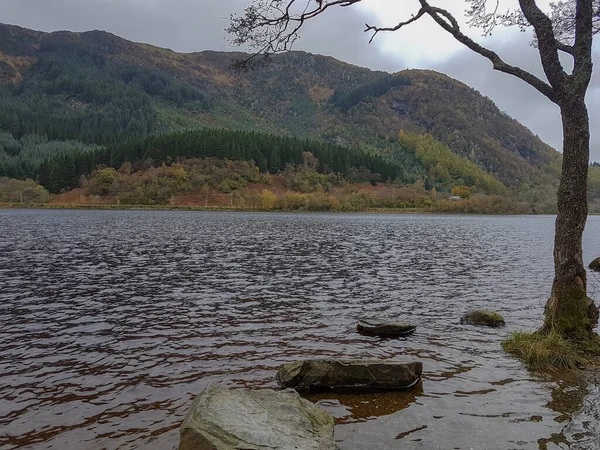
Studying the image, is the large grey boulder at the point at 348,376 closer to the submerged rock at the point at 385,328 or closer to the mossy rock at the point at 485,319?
the submerged rock at the point at 385,328

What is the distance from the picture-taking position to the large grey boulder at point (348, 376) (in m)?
11.4

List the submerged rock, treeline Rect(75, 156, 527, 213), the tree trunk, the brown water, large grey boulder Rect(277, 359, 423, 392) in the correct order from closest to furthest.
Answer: the brown water, large grey boulder Rect(277, 359, 423, 392), the tree trunk, the submerged rock, treeline Rect(75, 156, 527, 213)

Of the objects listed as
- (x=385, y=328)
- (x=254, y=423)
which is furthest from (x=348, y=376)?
(x=385, y=328)

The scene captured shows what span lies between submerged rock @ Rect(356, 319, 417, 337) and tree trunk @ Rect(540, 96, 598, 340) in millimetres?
5179

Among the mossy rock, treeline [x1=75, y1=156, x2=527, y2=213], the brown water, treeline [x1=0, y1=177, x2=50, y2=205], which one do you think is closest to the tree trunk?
the brown water

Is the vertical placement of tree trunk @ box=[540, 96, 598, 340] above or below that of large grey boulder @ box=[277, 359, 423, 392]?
above

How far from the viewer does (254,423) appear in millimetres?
7973

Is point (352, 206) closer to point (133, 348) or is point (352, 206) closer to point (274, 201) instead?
point (274, 201)

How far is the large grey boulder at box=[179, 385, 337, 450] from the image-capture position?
735 cm

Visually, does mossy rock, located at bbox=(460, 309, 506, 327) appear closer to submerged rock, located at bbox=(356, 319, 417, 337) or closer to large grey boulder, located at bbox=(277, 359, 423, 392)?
submerged rock, located at bbox=(356, 319, 417, 337)

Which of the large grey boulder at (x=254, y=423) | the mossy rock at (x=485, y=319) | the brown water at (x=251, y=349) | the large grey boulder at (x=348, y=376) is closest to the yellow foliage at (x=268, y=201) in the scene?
the brown water at (x=251, y=349)

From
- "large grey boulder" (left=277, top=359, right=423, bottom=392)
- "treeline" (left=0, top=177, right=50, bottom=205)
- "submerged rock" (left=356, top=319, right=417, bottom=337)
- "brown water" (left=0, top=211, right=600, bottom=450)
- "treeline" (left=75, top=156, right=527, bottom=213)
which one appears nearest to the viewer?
"brown water" (left=0, top=211, right=600, bottom=450)

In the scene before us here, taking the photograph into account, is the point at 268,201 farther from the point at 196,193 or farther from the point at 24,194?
the point at 24,194

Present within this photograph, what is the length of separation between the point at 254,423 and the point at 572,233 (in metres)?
10.5
